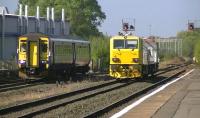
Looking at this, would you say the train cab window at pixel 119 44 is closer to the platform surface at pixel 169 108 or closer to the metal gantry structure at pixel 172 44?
the platform surface at pixel 169 108

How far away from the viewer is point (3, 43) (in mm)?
54625

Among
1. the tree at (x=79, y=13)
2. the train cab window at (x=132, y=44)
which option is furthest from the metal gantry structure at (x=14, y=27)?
the tree at (x=79, y=13)

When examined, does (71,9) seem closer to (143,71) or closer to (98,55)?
(98,55)

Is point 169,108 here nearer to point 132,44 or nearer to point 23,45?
point 132,44

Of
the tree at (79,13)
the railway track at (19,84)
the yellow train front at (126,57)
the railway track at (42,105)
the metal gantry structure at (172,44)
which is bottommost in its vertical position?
→ the railway track at (42,105)

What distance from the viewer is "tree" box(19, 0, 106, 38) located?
307 ft

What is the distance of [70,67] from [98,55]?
19.7 metres

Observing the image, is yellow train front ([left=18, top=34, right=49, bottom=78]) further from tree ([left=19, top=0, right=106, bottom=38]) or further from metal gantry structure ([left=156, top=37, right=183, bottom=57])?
metal gantry structure ([left=156, top=37, right=183, bottom=57])

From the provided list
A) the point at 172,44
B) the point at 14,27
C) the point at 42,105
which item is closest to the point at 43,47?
the point at 42,105

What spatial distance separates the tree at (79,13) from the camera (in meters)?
93.7

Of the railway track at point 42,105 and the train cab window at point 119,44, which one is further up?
the train cab window at point 119,44

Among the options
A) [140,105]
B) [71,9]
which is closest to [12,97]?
[140,105]

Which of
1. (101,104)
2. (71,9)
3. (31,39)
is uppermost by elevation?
(71,9)

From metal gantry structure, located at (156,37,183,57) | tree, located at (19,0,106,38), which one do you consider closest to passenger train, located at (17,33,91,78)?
tree, located at (19,0,106,38)
